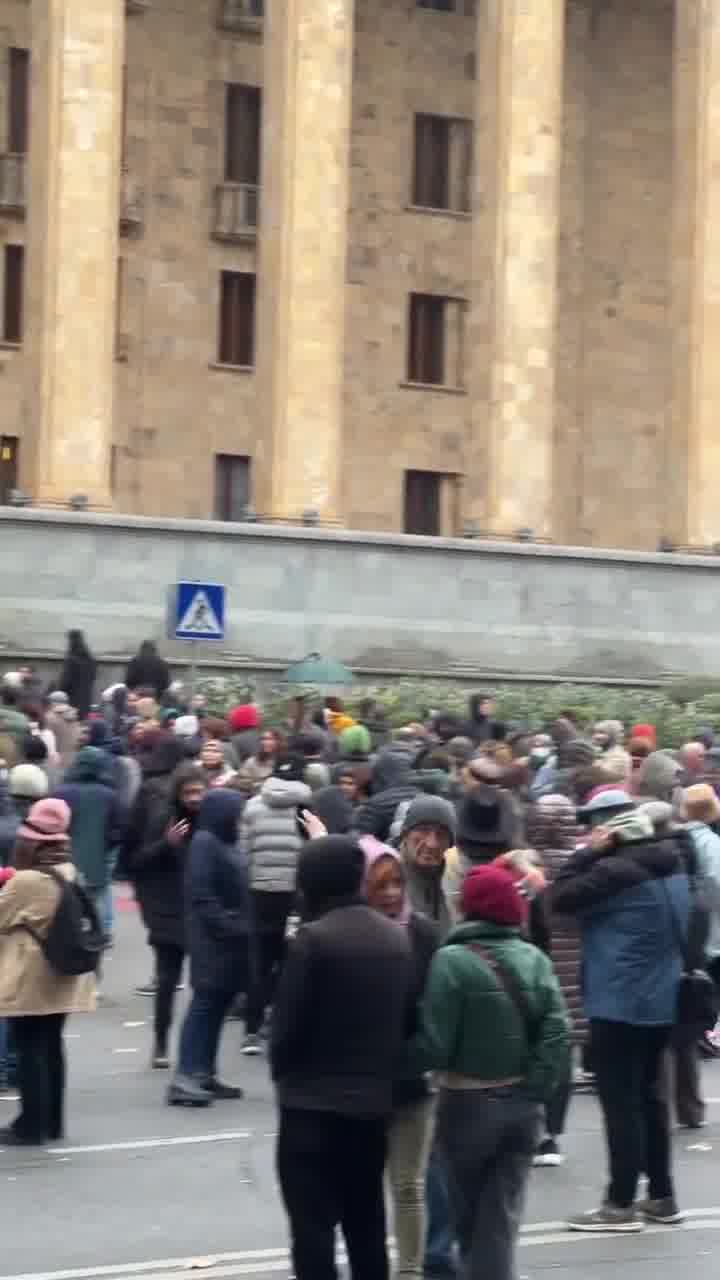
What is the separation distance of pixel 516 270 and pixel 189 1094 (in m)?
23.9

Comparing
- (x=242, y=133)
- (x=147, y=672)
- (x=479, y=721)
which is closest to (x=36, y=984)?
(x=479, y=721)

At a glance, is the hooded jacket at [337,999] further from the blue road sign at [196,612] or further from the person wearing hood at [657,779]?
the blue road sign at [196,612]

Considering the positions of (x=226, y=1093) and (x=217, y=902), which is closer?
(x=217, y=902)

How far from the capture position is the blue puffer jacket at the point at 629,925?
11664 millimetres

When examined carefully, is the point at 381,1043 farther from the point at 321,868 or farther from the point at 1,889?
the point at 1,889

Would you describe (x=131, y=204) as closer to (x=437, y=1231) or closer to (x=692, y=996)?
(x=692, y=996)

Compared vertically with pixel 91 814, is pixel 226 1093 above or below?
below

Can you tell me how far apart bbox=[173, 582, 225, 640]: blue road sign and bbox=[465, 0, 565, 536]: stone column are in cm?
1385

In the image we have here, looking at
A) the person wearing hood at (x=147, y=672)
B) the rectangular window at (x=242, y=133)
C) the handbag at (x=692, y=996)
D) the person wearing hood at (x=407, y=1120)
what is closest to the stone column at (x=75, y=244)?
the person wearing hood at (x=147, y=672)

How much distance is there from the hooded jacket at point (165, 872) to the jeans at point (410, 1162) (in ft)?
17.6

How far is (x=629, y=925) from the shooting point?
38.6 feet

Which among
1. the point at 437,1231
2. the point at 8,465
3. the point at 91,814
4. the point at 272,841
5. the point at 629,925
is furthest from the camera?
the point at 8,465

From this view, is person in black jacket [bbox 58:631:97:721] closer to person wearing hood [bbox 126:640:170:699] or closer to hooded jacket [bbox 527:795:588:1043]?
person wearing hood [bbox 126:640:170:699]

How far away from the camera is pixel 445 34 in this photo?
45.2m
